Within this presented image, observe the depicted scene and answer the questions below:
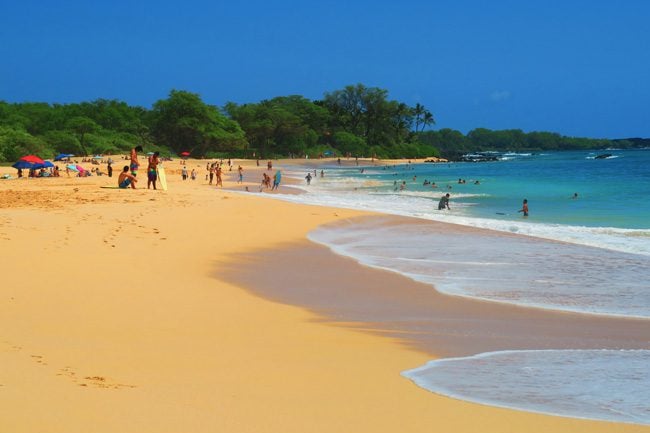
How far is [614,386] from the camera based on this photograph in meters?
6.18

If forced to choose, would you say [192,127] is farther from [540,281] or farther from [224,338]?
[224,338]

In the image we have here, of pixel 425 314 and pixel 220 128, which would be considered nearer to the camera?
pixel 425 314

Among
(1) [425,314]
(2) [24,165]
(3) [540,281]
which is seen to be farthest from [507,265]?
(2) [24,165]

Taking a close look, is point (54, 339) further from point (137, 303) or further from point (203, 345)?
point (137, 303)

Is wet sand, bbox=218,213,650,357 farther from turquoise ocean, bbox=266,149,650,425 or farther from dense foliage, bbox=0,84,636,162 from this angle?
dense foliage, bbox=0,84,636,162

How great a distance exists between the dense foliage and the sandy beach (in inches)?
2088

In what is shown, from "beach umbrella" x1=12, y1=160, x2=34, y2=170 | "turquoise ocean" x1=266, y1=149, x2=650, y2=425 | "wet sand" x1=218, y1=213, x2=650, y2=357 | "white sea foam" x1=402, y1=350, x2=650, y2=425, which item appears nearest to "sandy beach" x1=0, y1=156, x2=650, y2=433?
"wet sand" x1=218, y1=213, x2=650, y2=357

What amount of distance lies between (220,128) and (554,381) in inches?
3844

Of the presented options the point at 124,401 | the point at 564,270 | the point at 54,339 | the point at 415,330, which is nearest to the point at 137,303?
the point at 54,339

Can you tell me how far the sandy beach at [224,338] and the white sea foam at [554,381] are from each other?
255mm

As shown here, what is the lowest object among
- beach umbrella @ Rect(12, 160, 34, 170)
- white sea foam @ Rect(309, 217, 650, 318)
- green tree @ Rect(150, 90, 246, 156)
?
Answer: white sea foam @ Rect(309, 217, 650, 318)

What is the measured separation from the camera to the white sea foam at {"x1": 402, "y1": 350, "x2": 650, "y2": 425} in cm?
557

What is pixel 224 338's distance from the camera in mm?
7465

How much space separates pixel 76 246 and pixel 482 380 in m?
9.09
